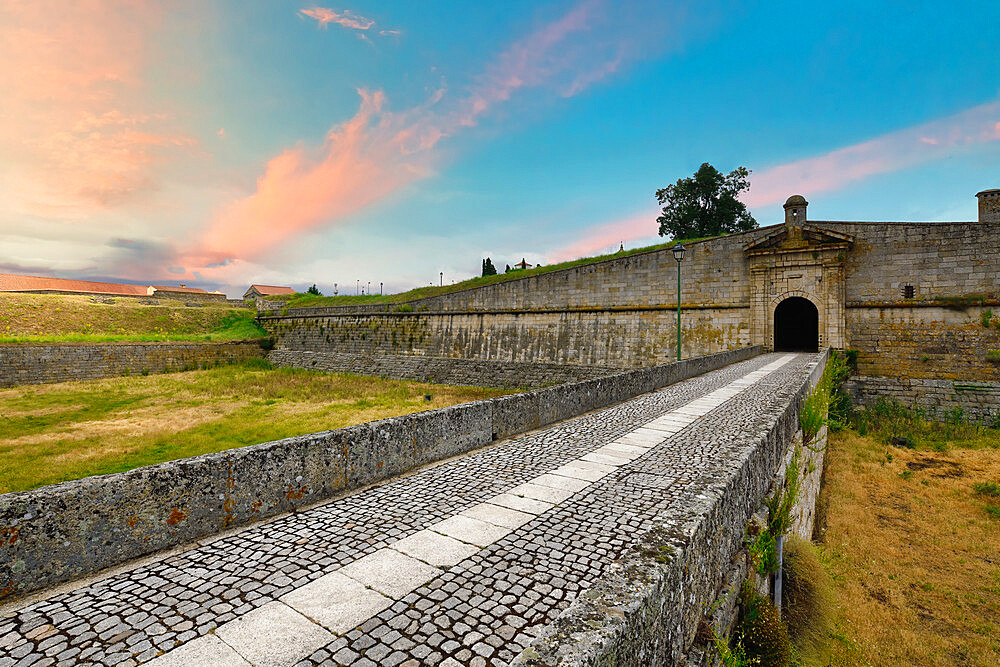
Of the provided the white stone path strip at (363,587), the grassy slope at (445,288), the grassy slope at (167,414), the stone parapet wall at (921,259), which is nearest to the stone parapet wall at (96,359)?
the grassy slope at (167,414)

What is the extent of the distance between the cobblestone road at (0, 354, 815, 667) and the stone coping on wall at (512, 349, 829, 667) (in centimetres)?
30

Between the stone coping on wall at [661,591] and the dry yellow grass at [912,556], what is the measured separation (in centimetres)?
269

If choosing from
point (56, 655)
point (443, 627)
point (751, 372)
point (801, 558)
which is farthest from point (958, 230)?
point (56, 655)

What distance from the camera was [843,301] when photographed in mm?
17531

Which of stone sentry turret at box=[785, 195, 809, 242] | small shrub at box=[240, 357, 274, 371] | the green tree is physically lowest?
small shrub at box=[240, 357, 274, 371]

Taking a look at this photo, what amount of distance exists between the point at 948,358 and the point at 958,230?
4562 mm

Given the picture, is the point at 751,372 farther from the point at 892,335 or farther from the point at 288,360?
the point at 288,360

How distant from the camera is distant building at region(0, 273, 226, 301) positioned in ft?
162

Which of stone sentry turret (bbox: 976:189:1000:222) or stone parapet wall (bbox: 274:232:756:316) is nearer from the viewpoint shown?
stone sentry turret (bbox: 976:189:1000:222)

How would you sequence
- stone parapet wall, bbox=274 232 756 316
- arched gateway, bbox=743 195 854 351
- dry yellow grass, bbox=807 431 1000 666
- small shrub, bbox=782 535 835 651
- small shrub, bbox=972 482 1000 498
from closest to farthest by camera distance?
small shrub, bbox=782 535 835 651, dry yellow grass, bbox=807 431 1000 666, small shrub, bbox=972 482 1000 498, arched gateway, bbox=743 195 854 351, stone parapet wall, bbox=274 232 756 316

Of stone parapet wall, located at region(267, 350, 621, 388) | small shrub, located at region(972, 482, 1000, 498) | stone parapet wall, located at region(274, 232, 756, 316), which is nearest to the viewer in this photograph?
small shrub, located at region(972, 482, 1000, 498)

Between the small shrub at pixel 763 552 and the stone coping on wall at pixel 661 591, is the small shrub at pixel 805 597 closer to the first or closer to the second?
the small shrub at pixel 763 552

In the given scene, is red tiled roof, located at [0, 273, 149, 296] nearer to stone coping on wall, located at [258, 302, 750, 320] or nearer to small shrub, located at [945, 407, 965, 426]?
stone coping on wall, located at [258, 302, 750, 320]

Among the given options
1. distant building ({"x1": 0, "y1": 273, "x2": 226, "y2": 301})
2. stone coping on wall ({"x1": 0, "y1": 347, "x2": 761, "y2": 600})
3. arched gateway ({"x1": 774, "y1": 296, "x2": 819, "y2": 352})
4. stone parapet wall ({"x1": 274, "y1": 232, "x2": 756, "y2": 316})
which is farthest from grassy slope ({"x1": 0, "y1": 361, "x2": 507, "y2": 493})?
distant building ({"x1": 0, "y1": 273, "x2": 226, "y2": 301})
